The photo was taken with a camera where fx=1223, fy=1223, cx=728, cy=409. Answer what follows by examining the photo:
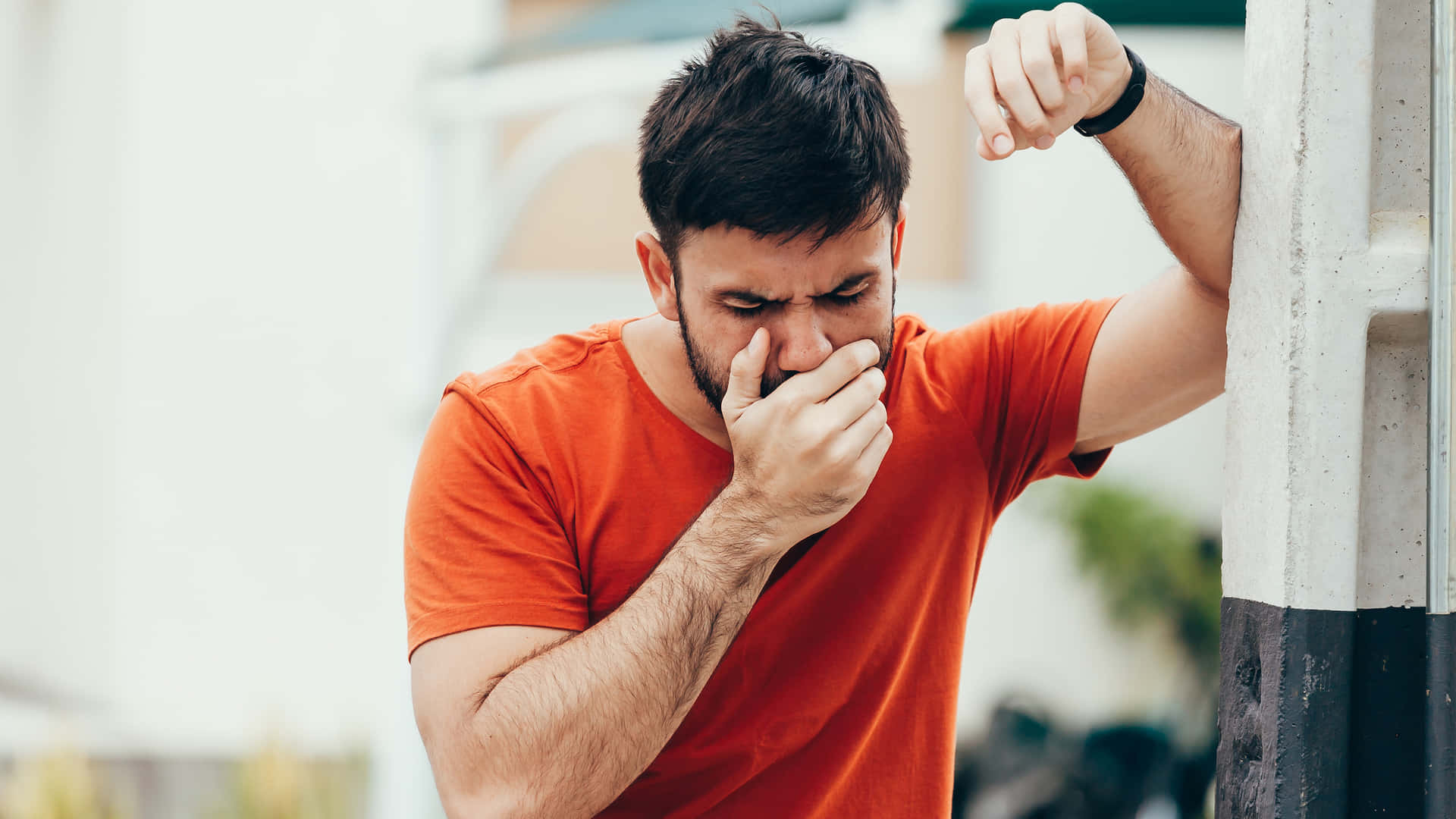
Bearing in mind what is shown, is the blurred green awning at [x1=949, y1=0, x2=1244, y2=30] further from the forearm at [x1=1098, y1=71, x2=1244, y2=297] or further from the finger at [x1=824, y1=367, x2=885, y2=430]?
the finger at [x1=824, y1=367, x2=885, y2=430]

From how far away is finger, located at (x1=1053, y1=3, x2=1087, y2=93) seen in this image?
4.62 ft

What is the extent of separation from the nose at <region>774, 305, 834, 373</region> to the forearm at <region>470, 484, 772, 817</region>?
0.74ft

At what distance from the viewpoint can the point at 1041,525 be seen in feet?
18.2

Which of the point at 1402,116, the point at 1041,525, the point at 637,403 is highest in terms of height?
the point at 1402,116

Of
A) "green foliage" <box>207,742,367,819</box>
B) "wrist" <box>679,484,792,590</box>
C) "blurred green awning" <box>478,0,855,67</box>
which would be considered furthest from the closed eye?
"green foliage" <box>207,742,367,819</box>

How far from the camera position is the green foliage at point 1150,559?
5191mm

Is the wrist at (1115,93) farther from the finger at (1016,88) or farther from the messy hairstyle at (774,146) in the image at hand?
the messy hairstyle at (774,146)

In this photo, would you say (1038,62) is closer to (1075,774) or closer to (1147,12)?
(1147,12)

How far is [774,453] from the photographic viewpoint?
160 cm

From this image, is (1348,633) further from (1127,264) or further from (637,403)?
(1127,264)

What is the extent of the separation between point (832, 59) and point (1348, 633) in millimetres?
991

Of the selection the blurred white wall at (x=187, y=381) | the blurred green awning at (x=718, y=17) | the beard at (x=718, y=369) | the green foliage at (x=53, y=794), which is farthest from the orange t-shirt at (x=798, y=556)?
the blurred white wall at (x=187, y=381)

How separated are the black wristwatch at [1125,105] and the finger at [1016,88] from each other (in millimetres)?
116

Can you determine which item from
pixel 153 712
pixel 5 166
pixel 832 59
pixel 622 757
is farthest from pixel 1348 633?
pixel 5 166
